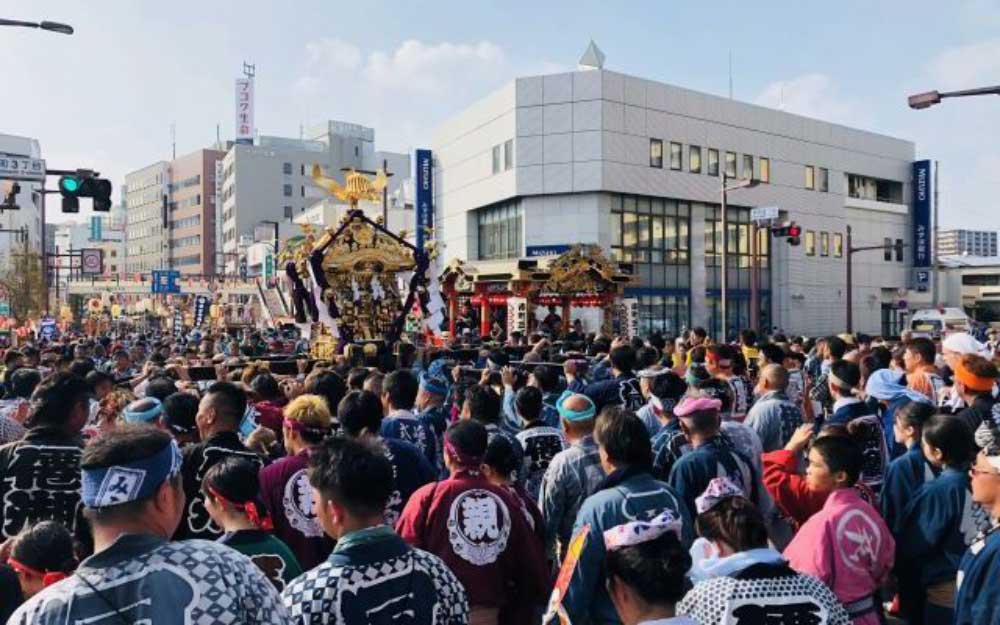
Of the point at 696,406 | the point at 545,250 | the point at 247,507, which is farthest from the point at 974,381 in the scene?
the point at 545,250

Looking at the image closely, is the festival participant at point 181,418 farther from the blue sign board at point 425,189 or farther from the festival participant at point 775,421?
the blue sign board at point 425,189

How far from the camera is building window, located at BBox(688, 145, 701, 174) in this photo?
126 feet

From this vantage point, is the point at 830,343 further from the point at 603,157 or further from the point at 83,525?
the point at 603,157

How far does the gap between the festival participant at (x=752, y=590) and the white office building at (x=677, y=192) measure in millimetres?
32145

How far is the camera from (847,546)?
12.1 ft

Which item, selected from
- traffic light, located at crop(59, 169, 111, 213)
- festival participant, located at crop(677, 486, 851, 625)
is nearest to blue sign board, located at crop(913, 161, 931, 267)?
traffic light, located at crop(59, 169, 111, 213)

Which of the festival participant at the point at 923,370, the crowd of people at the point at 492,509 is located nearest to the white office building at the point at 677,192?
the festival participant at the point at 923,370

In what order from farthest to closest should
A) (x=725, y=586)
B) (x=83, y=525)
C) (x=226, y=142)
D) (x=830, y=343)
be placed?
(x=226, y=142)
(x=830, y=343)
(x=83, y=525)
(x=725, y=586)

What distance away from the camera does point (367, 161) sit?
9356 cm

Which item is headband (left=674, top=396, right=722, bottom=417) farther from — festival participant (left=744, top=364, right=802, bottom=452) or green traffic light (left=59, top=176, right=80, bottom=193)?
green traffic light (left=59, top=176, right=80, bottom=193)

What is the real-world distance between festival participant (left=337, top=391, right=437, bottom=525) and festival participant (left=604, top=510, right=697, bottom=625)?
2.16 meters

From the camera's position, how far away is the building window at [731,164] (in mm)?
39656

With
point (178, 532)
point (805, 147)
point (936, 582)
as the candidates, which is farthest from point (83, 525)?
point (805, 147)

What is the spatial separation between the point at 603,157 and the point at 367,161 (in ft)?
207
